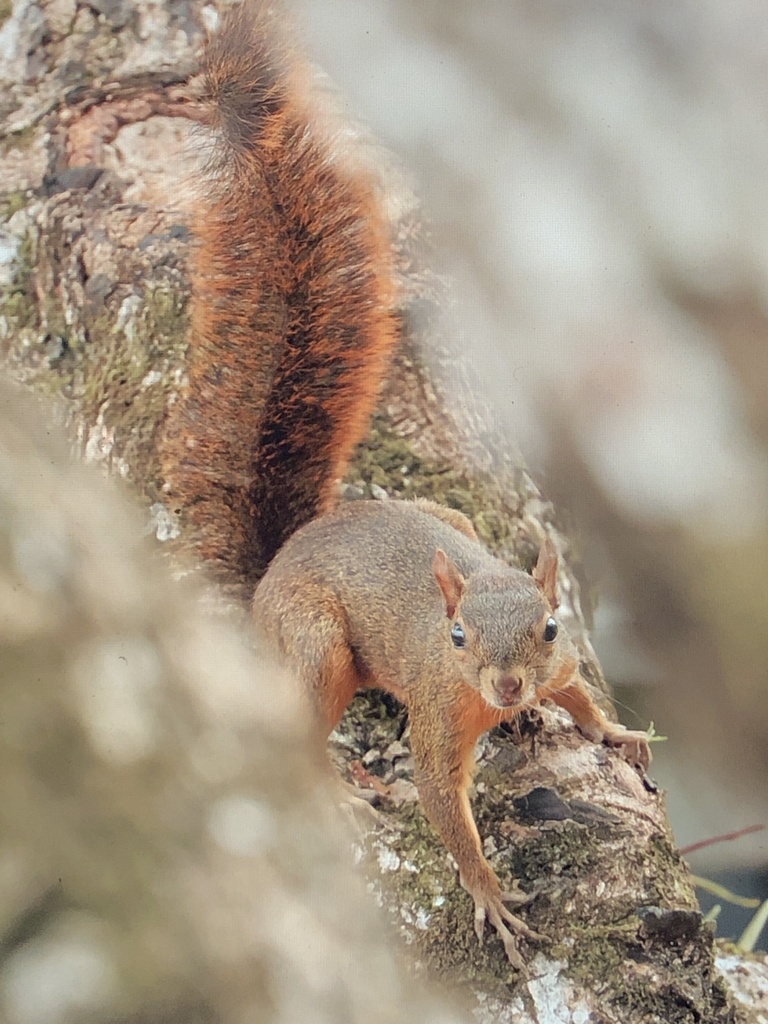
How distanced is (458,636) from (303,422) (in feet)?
1.35

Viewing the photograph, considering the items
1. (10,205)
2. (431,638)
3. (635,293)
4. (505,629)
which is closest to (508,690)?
(505,629)

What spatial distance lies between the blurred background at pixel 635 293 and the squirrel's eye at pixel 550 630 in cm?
35

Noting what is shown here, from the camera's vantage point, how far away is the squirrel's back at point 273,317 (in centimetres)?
110

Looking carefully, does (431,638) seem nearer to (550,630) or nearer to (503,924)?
(550,630)

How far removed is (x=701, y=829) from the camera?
1.14 meters

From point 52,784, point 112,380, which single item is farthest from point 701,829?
point 112,380

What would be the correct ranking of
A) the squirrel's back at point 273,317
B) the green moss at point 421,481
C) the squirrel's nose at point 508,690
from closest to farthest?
the squirrel's nose at point 508,690
the squirrel's back at point 273,317
the green moss at point 421,481

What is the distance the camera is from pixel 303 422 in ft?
3.75

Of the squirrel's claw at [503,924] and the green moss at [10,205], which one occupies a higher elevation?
the squirrel's claw at [503,924]

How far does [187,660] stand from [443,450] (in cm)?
63

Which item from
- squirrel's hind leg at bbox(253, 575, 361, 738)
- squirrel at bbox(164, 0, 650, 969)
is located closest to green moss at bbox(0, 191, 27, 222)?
Answer: squirrel at bbox(164, 0, 650, 969)

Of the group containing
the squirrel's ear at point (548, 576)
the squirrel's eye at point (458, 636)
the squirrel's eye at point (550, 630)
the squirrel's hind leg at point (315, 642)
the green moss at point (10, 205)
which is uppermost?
the squirrel's ear at point (548, 576)

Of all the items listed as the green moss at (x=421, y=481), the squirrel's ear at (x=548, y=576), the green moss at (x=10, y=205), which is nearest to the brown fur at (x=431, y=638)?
the squirrel's ear at (x=548, y=576)

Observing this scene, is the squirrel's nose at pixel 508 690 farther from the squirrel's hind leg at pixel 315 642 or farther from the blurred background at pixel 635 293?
the blurred background at pixel 635 293
